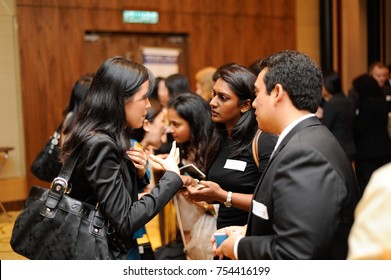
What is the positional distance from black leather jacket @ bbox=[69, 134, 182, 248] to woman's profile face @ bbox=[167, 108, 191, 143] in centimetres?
140

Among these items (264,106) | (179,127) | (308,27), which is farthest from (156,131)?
(308,27)

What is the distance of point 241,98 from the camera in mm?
2619

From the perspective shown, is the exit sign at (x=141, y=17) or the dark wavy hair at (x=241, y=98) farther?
the exit sign at (x=141, y=17)

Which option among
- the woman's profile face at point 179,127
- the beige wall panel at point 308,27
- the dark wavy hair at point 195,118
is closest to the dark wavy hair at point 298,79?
the dark wavy hair at point 195,118

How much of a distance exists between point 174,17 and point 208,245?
196 inches

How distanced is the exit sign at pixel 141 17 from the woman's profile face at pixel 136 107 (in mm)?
5143

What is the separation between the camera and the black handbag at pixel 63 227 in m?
1.84

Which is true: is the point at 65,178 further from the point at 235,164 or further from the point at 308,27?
the point at 308,27

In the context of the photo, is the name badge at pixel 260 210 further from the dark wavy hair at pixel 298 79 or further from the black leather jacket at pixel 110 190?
the black leather jacket at pixel 110 190

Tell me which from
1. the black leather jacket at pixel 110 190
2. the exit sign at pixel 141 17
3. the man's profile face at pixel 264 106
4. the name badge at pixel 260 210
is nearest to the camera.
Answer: the name badge at pixel 260 210

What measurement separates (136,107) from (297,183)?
35.7 inches

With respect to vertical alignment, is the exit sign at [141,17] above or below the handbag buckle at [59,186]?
above

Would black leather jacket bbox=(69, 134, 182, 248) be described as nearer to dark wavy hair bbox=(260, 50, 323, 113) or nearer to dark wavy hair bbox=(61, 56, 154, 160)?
dark wavy hair bbox=(61, 56, 154, 160)

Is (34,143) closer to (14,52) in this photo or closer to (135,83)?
(14,52)
